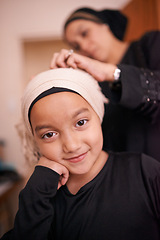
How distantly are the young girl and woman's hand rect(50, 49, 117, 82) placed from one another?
52 mm

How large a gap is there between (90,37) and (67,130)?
77cm

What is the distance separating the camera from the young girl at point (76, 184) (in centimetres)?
52

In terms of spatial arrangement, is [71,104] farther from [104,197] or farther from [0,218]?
[0,218]

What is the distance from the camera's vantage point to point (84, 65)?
64cm

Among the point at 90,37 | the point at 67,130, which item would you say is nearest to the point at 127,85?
the point at 67,130

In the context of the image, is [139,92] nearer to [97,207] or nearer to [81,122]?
[81,122]

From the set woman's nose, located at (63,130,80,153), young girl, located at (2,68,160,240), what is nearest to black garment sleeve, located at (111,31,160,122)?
young girl, located at (2,68,160,240)

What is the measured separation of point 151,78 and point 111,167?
1.17 ft

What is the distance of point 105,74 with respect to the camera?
0.66 metres

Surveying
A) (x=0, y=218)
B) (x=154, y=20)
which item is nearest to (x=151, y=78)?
(x=154, y=20)

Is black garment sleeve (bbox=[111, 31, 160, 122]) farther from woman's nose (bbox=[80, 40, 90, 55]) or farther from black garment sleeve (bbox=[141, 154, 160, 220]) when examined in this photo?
woman's nose (bbox=[80, 40, 90, 55])

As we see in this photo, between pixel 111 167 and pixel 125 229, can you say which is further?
pixel 111 167

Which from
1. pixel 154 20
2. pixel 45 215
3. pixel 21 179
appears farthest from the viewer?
pixel 21 179

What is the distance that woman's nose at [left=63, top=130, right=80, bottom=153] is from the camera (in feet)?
1.71
